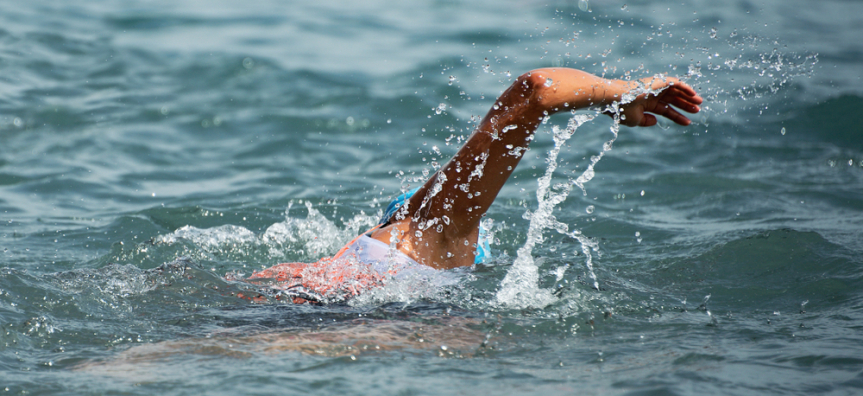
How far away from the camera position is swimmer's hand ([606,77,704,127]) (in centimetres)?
339

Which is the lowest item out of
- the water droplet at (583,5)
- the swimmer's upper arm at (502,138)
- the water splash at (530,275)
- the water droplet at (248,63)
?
the water splash at (530,275)

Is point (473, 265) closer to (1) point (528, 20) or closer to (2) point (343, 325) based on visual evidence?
(2) point (343, 325)

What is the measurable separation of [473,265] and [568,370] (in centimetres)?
110

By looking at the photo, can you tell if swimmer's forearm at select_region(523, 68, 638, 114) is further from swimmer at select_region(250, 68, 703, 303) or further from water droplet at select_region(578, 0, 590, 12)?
water droplet at select_region(578, 0, 590, 12)

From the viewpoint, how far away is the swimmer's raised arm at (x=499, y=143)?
125 inches

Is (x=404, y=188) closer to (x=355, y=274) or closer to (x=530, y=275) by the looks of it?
(x=355, y=274)

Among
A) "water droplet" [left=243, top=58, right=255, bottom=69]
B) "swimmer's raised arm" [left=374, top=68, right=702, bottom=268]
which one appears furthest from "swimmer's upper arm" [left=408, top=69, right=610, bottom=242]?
"water droplet" [left=243, top=58, right=255, bottom=69]

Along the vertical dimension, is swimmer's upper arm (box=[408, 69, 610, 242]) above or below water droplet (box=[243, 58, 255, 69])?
below

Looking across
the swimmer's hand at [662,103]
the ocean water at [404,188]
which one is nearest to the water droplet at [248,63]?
the ocean water at [404,188]

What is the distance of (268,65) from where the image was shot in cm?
965

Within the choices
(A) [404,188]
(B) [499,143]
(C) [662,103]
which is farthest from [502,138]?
(A) [404,188]

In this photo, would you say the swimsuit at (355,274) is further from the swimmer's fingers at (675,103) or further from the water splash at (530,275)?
the swimmer's fingers at (675,103)

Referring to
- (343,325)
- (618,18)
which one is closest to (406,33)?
(618,18)

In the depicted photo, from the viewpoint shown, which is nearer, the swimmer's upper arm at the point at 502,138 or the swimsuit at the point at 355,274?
the swimmer's upper arm at the point at 502,138
